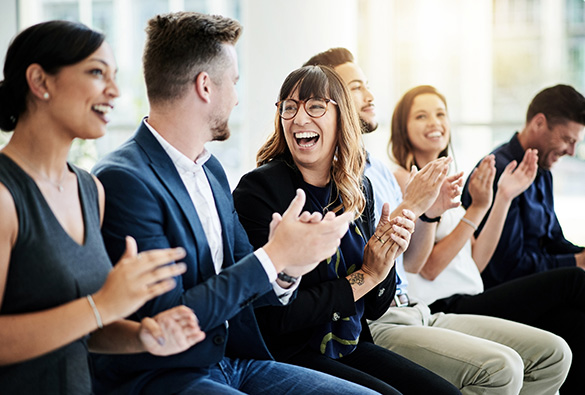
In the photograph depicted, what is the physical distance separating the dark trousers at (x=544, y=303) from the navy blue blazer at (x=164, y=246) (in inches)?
55.9

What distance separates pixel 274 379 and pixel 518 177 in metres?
1.75

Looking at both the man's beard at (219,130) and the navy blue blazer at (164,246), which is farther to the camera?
the man's beard at (219,130)

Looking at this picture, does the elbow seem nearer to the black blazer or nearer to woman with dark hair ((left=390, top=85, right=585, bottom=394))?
woman with dark hair ((left=390, top=85, right=585, bottom=394))

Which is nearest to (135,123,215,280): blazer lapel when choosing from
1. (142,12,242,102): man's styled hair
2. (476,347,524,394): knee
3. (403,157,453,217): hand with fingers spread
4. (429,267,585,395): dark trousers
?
(142,12,242,102): man's styled hair

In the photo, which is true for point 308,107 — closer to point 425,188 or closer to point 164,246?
point 425,188

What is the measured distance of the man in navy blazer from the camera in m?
1.42

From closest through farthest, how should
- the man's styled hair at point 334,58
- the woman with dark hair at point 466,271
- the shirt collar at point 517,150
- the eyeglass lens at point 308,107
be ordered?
the eyeglass lens at point 308,107, the woman with dark hair at point 466,271, the man's styled hair at point 334,58, the shirt collar at point 517,150

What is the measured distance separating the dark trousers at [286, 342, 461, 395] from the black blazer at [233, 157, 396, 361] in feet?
0.18

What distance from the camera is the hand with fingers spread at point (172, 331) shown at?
48.6 inches

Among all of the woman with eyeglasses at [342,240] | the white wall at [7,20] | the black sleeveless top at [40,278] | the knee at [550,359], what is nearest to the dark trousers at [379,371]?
the woman with eyeglasses at [342,240]

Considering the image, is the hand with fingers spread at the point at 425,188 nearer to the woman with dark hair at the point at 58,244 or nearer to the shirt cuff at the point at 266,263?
the shirt cuff at the point at 266,263

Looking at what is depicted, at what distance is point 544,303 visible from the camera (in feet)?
8.75

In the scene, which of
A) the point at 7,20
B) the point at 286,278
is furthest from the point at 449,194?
the point at 7,20

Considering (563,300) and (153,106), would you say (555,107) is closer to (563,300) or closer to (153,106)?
(563,300)
